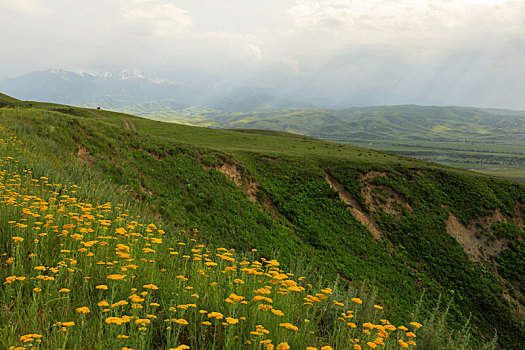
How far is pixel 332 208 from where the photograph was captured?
28094 mm

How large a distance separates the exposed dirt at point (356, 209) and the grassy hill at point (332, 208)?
0.45ft

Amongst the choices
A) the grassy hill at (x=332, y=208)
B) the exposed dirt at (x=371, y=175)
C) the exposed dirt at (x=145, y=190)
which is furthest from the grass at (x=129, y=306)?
the exposed dirt at (x=371, y=175)

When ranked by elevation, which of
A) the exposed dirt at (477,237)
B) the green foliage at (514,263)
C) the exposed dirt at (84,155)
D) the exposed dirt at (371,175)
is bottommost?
the green foliage at (514,263)

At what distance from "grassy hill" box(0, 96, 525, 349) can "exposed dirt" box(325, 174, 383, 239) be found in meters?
0.14

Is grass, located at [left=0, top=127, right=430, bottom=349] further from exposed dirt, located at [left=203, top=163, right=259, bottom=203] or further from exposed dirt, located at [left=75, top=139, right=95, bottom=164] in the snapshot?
exposed dirt, located at [left=203, top=163, right=259, bottom=203]

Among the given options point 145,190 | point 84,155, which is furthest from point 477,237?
point 84,155

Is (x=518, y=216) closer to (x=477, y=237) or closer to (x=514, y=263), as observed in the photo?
(x=477, y=237)

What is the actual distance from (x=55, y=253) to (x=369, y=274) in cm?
2087

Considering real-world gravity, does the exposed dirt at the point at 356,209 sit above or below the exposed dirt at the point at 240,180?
below

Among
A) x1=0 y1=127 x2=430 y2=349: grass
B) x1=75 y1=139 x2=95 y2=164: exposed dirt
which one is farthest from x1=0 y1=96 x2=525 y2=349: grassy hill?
x1=0 y1=127 x2=430 y2=349: grass

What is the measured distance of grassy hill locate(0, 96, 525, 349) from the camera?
16.9m

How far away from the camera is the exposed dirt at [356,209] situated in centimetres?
2739

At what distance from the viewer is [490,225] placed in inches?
1166

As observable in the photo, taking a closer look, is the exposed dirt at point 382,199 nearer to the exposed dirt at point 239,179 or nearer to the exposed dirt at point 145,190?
the exposed dirt at point 239,179
